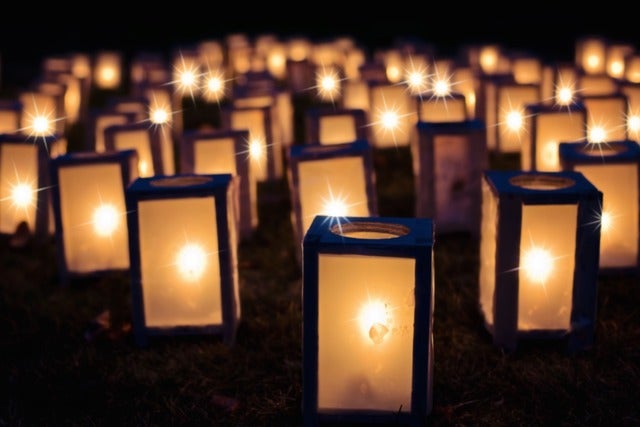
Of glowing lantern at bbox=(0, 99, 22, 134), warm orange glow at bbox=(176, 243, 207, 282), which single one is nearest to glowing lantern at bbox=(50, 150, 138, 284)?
warm orange glow at bbox=(176, 243, 207, 282)

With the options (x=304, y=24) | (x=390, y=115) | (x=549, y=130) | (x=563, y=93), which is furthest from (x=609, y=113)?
(x=304, y=24)

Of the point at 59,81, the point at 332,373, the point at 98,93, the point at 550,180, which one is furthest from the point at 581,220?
the point at 98,93

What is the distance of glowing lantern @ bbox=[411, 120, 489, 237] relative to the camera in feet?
14.5

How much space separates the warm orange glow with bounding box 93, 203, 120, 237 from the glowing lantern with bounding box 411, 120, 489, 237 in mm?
1634

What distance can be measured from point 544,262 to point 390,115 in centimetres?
355

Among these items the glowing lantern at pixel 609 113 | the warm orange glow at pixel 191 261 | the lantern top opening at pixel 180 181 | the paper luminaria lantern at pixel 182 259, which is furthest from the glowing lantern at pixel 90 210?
the glowing lantern at pixel 609 113

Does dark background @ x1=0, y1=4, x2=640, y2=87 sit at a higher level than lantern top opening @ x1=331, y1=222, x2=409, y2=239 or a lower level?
higher

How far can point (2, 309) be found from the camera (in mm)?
3836

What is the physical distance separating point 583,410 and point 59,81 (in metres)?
6.69

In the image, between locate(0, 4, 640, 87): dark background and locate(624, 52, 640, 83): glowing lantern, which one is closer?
locate(624, 52, 640, 83): glowing lantern

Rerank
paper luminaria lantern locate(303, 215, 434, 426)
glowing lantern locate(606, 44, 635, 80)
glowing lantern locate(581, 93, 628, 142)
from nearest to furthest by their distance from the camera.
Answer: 1. paper luminaria lantern locate(303, 215, 434, 426)
2. glowing lantern locate(581, 93, 628, 142)
3. glowing lantern locate(606, 44, 635, 80)

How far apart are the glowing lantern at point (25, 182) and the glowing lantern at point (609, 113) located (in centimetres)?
331

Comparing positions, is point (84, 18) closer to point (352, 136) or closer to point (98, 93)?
point (98, 93)

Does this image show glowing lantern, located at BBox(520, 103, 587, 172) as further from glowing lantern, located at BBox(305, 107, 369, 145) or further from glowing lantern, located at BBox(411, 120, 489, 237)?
glowing lantern, located at BBox(305, 107, 369, 145)
